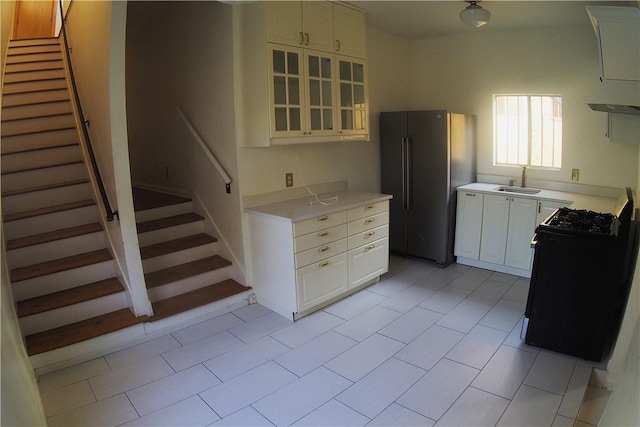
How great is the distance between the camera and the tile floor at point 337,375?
2164 millimetres

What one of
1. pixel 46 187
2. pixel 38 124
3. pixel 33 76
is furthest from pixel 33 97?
pixel 46 187

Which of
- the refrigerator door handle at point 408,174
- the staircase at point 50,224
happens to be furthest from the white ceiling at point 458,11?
the staircase at point 50,224

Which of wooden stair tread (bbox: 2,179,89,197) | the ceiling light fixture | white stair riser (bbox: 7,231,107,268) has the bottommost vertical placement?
white stair riser (bbox: 7,231,107,268)

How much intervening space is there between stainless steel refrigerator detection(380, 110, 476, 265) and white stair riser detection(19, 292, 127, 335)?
9.53 ft

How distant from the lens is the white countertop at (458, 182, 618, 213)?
11.1 ft

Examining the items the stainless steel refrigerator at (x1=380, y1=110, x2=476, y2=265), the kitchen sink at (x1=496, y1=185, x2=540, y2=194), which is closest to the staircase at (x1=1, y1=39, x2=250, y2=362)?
the stainless steel refrigerator at (x1=380, y1=110, x2=476, y2=265)

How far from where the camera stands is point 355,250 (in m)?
3.57

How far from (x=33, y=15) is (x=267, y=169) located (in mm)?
4867

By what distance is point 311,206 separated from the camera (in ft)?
11.1

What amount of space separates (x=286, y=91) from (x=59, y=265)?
7.23ft

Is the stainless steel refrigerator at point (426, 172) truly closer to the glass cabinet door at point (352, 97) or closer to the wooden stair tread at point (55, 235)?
the glass cabinet door at point (352, 97)

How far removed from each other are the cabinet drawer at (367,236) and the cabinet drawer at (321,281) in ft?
0.48

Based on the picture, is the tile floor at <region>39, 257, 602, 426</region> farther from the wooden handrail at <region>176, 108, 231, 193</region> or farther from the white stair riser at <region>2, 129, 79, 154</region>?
the white stair riser at <region>2, 129, 79, 154</region>

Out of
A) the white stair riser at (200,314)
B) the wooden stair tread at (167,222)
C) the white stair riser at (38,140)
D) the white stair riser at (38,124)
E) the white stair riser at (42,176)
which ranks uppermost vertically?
the white stair riser at (38,124)
